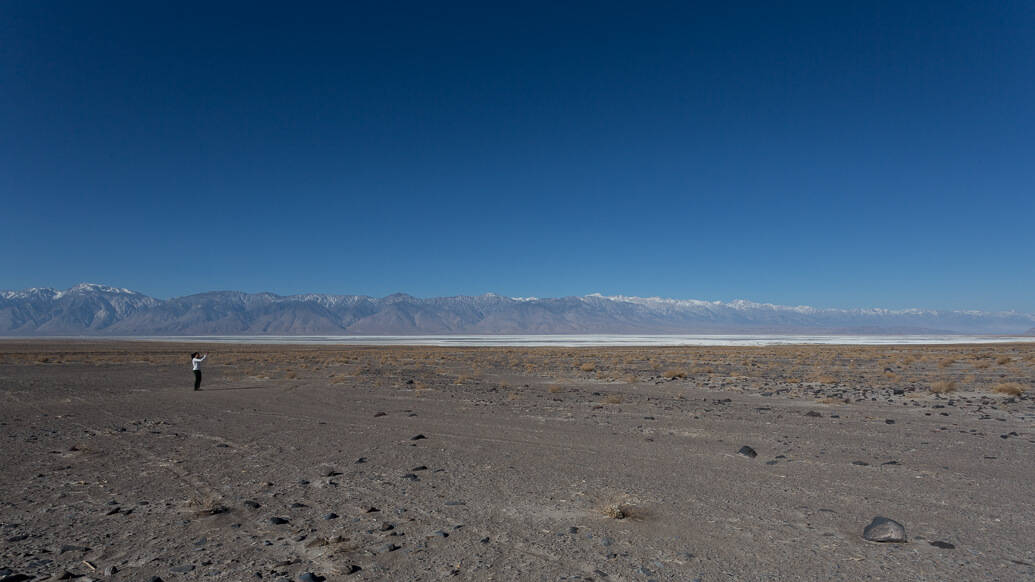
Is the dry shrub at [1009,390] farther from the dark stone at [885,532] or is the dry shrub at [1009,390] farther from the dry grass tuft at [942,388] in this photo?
the dark stone at [885,532]

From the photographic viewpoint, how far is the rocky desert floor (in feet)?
16.2

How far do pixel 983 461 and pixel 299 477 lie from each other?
10.4 m

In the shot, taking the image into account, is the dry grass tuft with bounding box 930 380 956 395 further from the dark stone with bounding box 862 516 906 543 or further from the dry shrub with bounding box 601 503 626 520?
the dry shrub with bounding box 601 503 626 520

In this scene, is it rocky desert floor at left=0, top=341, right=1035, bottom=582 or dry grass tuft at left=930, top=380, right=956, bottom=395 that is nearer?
rocky desert floor at left=0, top=341, right=1035, bottom=582

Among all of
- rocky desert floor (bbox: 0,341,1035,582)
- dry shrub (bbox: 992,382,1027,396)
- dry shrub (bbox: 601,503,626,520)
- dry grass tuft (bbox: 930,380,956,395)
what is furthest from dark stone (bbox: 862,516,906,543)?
dry shrub (bbox: 992,382,1027,396)

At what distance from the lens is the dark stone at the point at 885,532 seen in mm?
5359

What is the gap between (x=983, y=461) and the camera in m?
8.98

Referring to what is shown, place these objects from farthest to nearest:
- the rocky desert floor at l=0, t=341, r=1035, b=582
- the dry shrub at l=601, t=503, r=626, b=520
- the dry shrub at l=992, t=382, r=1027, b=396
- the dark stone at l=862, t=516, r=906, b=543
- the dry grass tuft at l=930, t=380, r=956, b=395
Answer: the dry grass tuft at l=930, t=380, r=956, b=395, the dry shrub at l=992, t=382, r=1027, b=396, the dry shrub at l=601, t=503, r=626, b=520, the dark stone at l=862, t=516, r=906, b=543, the rocky desert floor at l=0, t=341, r=1035, b=582

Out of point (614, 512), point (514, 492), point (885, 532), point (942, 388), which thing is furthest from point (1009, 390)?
point (514, 492)

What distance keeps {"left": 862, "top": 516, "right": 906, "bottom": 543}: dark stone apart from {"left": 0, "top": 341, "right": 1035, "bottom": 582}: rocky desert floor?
8 centimetres

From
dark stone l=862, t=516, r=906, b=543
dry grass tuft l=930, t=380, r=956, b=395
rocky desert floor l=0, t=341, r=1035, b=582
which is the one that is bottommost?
rocky desert floor l=0, t=341, r=1035, b=582

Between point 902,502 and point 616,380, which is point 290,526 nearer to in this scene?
point 902,502

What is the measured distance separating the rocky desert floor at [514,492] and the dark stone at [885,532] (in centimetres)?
8

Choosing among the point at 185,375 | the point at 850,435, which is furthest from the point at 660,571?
the point at 185,375
